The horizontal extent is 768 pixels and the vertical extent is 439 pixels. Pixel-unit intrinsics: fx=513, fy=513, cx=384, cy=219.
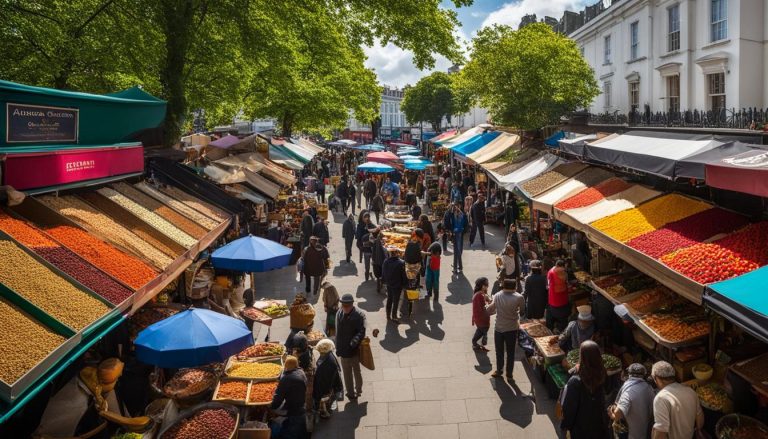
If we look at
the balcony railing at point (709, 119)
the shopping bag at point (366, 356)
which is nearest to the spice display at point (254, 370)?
the shopping bag at point (366, 356)

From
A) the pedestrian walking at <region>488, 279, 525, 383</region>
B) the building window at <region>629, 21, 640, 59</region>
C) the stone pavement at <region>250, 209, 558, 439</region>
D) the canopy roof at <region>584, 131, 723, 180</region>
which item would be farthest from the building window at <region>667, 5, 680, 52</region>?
the pedestrian walking at <region>488, 279, 525, 383</region>

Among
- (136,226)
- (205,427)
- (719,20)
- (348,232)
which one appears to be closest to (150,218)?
(136,226)

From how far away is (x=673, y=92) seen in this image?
25172mm

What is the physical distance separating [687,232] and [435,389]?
430cm

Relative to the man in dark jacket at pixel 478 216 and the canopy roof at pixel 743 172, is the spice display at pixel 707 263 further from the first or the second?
the man in dark jacket at pixel 478 216

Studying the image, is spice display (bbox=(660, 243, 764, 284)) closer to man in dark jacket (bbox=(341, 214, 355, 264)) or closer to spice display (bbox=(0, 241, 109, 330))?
spice display (bbox=(0, 241, 109, 330))

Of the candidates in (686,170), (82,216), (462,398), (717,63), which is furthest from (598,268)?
(717,63)

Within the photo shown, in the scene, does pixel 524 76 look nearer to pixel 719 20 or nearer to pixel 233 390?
pixel 719 20

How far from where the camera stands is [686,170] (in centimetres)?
689

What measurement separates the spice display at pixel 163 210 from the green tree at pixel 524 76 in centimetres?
1444

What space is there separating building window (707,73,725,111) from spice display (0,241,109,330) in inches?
942

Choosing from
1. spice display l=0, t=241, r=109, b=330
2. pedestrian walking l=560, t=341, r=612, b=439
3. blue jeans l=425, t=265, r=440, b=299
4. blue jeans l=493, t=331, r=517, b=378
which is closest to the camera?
spice display l=0, t=241, r=109, b=330

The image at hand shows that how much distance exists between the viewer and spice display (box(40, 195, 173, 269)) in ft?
23.6

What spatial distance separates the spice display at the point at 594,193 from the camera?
10117 millimetres
